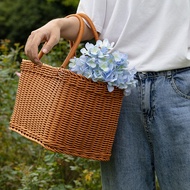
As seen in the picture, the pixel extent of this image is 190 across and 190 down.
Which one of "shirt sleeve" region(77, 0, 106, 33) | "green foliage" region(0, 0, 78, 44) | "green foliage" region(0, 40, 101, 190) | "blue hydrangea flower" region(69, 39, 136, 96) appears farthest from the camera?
"green foliage" region(0, 0, 78, 44)

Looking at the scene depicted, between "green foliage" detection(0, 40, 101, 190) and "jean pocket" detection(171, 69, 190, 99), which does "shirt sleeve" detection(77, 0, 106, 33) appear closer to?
"jean pocket" detection(171, 69, 190, 99)

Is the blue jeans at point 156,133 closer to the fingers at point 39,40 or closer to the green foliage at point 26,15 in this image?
the fingers at point 39,40

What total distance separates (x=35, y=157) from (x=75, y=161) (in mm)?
622

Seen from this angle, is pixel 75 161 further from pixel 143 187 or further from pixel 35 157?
pixel 143 187

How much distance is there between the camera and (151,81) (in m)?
2.00

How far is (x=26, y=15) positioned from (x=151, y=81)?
1121 cm

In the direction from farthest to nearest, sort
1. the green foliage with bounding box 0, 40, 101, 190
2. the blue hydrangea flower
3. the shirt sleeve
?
the green foliage with bounding box 0, 40, 101, 190 < the shirt sleeve < the blue hydrangea flower

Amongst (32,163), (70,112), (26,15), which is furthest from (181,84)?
(26,15)

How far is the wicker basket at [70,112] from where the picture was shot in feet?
6.28

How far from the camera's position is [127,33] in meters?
2.03

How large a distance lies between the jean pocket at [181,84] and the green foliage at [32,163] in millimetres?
1467

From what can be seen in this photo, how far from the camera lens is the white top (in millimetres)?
1979

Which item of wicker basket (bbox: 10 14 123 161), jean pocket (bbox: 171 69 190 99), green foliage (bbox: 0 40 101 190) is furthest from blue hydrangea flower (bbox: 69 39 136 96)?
green foliage (bbox: 0 40 101 190)

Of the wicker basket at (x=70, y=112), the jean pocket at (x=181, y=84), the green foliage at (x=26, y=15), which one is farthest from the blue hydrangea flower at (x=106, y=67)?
the green foliage at (x=26, y=15)
